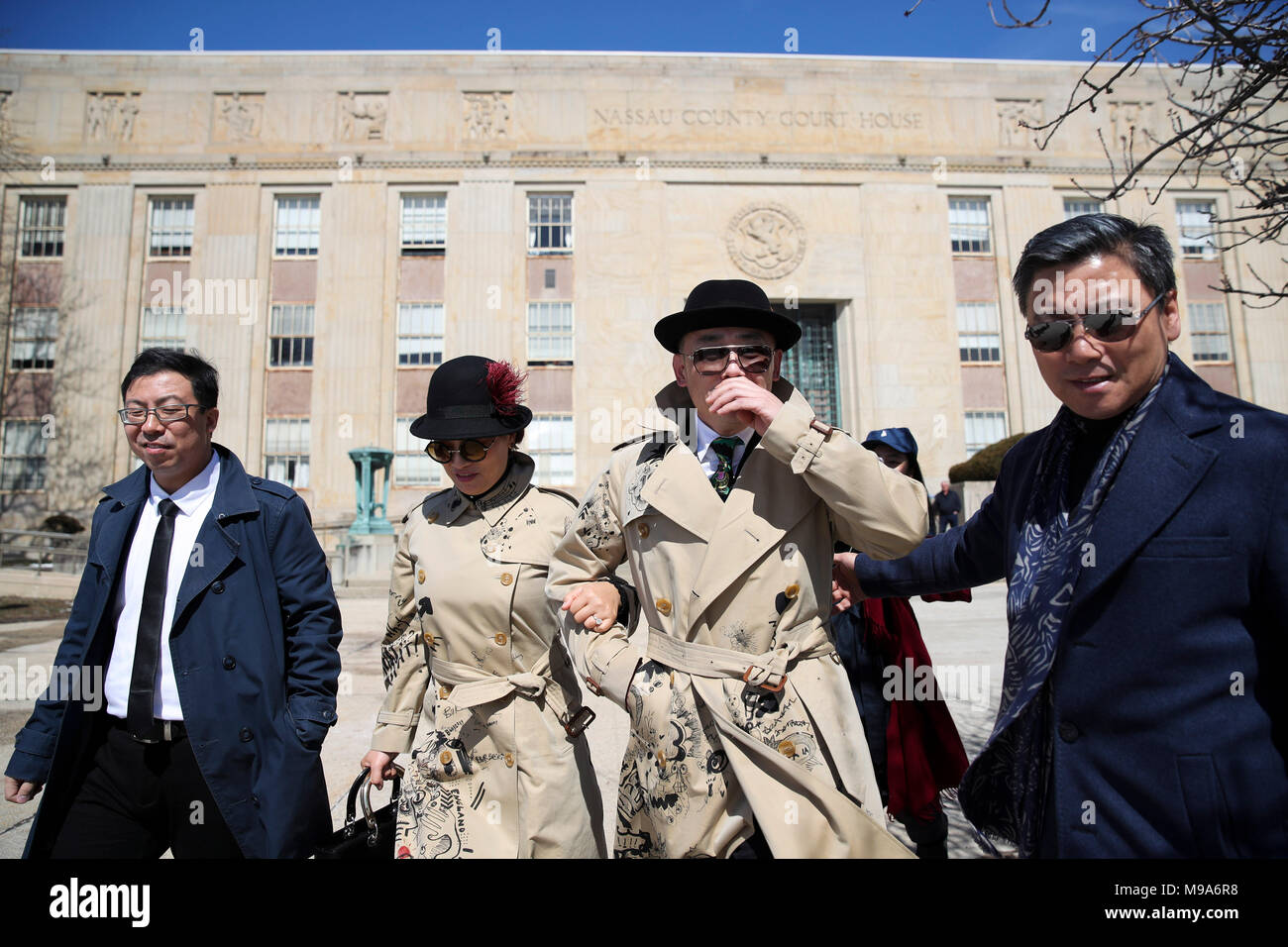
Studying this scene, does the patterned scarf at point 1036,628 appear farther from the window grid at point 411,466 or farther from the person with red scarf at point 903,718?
the window grid at point 411,466

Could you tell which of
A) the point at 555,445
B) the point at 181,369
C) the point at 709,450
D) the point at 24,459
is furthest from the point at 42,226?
the point at 709,450

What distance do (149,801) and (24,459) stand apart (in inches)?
1157

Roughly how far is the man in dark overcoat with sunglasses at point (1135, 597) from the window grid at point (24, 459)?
30933 mm

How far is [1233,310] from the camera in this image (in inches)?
1037

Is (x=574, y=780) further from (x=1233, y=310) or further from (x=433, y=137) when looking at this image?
(x=1233, y=310)

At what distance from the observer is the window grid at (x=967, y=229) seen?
1052 inches

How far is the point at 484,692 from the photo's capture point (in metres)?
2.81

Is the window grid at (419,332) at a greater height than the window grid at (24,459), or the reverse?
the window grid at (419,332)

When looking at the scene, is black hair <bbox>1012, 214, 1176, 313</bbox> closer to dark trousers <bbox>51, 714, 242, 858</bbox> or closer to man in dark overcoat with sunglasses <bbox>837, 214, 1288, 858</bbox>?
man in dark overcoat with sunglasses <bbox>837, 214, 1288, 858</bbox>

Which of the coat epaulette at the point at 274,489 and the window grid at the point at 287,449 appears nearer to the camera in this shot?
the coat epaulette at the point at 274,489

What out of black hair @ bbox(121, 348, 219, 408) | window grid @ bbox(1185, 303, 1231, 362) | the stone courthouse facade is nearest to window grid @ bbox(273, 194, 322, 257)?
the stone courthouse facade

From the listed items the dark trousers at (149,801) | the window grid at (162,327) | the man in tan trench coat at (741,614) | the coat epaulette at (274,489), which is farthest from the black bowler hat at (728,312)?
the window grid at (162,327)

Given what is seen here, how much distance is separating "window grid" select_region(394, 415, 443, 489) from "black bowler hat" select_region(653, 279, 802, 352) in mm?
23662

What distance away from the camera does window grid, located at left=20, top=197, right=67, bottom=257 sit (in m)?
25.9
